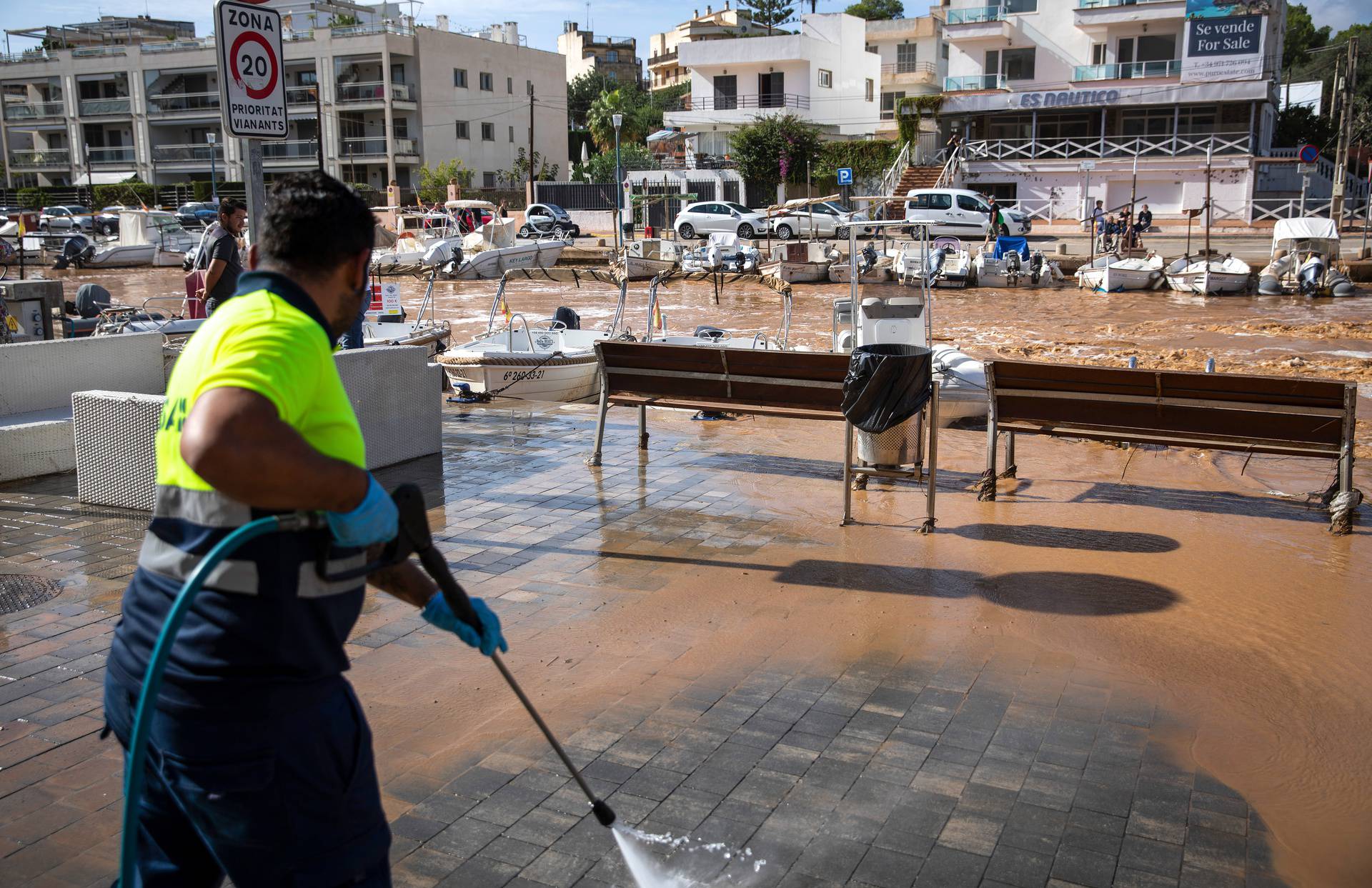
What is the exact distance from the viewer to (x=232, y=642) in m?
2.05

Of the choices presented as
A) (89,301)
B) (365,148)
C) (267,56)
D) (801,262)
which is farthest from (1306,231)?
(365,148)

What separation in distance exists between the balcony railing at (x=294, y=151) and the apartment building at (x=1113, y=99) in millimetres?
34525

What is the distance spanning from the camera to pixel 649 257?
34.7 m

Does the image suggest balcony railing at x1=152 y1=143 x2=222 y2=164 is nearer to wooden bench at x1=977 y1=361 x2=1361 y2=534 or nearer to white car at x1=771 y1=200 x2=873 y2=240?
white car at x1=771 y1=200 x2=873 y2=240

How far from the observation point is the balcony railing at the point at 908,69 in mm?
60031

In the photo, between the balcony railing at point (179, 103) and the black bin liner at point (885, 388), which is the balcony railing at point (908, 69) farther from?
the black bin liner at point (885, 388)

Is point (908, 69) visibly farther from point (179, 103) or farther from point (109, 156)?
point (109, 156)

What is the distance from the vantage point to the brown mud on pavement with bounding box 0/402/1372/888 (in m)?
3.47

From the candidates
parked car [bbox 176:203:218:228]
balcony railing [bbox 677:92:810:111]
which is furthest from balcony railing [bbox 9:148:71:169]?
balcony railing [bbox 677:92:810:111]

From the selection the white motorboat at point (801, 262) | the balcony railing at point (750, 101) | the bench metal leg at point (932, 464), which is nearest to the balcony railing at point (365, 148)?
the balcony railing at point (750, 101)

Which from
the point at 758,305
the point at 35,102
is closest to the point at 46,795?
the point at 758,305

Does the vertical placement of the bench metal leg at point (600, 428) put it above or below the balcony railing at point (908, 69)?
below

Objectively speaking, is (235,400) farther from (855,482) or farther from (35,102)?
(35,102)

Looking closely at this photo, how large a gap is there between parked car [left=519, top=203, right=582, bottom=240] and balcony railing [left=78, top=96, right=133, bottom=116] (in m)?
32.7
